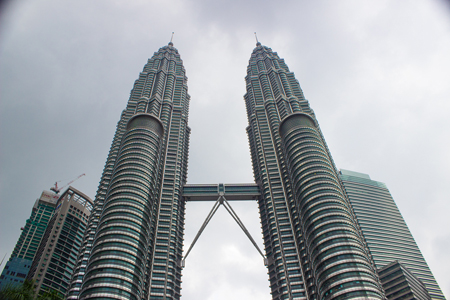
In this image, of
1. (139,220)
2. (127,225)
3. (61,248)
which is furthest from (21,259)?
(127,225)

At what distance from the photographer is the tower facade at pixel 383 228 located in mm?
147875

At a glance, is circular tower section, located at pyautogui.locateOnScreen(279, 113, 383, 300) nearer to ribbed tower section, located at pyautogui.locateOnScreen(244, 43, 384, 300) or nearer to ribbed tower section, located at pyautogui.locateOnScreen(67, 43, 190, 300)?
ribbed tower section, located at pyautogui.locateOnScreen(244, 43, 384, 300)

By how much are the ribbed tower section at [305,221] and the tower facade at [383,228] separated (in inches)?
1667

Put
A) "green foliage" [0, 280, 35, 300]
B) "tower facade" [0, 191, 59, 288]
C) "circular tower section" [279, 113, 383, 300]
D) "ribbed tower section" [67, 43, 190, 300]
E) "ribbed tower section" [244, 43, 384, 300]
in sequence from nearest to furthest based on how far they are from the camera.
Answer: "green foliage" [0, 280, 35, 300] < "circular tower section" [279, 113, 383, 300] < "ribbed tower section" [244, 43, 384, 300] < "ribbed tower section" [67, 43, 190, 300] < "tower facade" [0, 191, 59, 288]

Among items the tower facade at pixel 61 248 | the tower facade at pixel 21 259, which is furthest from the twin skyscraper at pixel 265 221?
the tower facade at pixel 21 259

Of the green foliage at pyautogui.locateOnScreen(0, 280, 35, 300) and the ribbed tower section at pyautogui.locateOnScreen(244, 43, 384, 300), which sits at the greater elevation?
the ribbed tower section at pyautogui.locateOnScreen(244, 43, 384, 300)

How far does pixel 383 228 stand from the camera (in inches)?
6388

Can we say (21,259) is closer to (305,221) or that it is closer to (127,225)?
(127,225)

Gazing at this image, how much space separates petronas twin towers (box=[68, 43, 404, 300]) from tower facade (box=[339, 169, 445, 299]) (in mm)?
44495

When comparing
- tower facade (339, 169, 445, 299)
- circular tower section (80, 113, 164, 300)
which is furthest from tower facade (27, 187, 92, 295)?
tower facade (339, 169, 445, 299)

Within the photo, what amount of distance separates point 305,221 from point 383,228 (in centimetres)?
7693

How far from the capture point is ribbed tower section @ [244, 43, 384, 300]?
90.5m

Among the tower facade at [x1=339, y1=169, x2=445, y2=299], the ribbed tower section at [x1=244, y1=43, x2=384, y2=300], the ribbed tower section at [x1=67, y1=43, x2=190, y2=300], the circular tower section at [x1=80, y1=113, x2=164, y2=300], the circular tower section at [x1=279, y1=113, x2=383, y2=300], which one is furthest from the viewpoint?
the tower facade at [x1=339, y1=169, x2=445, y2=299]

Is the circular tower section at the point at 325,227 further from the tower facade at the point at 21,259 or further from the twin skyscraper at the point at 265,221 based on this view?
the tower facade at the point at 21,259
